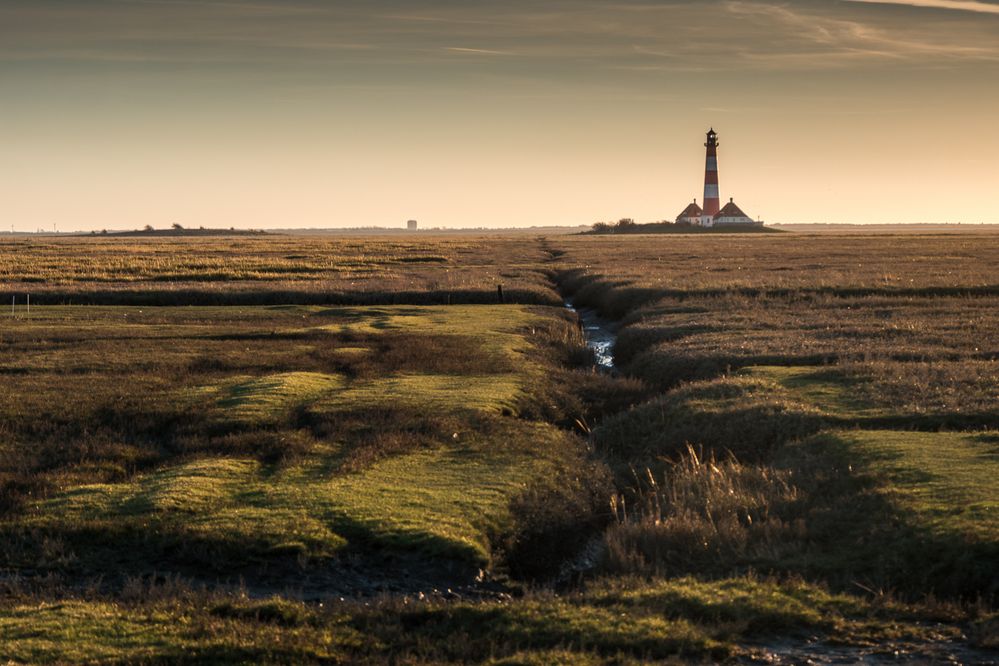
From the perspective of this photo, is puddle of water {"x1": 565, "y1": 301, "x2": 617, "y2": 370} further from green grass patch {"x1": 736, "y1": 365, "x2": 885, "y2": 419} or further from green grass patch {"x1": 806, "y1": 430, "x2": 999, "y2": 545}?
green grass patch {"x1": 806, "y1": 430, "x2": 999, "y2": 545}

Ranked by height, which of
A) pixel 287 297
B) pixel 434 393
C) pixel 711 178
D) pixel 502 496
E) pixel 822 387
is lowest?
pixel 502 496

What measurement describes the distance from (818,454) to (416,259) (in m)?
78.6

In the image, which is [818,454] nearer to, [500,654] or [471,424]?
[471,424]

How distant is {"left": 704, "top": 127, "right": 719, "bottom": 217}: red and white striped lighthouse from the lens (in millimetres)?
173875

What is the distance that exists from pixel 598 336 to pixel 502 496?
89.9 feet

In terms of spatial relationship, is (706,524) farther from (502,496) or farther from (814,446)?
(814,446)

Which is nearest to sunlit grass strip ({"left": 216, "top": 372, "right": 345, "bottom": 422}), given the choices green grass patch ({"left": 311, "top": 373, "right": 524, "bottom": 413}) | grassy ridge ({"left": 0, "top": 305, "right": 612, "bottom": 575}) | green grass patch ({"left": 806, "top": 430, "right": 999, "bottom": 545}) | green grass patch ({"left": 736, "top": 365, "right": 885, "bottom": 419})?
grassy ridge ({"left": 0, "top": 305, "right": 612, "bottom": 575})

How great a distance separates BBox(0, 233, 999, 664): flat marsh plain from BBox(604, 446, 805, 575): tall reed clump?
64 mm

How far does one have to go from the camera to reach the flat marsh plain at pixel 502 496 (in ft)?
40.0

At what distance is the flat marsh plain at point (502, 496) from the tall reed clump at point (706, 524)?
0.06 m

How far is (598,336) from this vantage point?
4506 centimetres

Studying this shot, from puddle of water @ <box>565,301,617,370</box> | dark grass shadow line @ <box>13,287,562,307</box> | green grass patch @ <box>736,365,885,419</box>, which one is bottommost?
puddle of water @ <box>565,301,617,370</box>

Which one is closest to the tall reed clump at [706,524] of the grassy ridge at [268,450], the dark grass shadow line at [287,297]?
the grassy ridge at [268,450]

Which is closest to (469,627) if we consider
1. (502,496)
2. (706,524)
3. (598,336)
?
(706,524)
